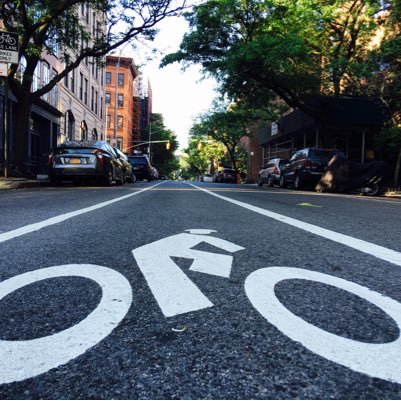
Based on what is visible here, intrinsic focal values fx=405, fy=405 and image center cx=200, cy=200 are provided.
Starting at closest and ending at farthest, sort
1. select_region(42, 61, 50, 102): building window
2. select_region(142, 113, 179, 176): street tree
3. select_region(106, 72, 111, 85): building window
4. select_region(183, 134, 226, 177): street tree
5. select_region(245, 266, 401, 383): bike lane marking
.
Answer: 1. select_region(245, 266, 401, 383): bike lane marking
2. select_region(42, 61, 50, 102): building window
3. select_region(183, 134, 226, 177): street tree
4. select_region(106, 72, 111, 85): building window
5. select_region(142, 113, 179, 176): street tree

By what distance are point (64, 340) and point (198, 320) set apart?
52cm

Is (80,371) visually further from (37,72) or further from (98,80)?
(98,80)

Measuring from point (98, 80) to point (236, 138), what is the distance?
64.8 feet

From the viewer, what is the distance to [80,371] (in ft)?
4.05

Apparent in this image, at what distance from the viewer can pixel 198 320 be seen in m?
1.65

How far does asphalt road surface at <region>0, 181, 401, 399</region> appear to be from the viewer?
3.87ft

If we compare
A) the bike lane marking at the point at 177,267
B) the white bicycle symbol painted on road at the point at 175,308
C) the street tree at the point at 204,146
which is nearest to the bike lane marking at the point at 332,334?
the white bicycle symbol painted on road at the point at 175,308

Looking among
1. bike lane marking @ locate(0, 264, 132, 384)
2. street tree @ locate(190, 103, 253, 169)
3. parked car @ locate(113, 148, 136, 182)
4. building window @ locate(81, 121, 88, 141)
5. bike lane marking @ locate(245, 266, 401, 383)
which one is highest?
street tree @ locate(190, 103, 253, 169)

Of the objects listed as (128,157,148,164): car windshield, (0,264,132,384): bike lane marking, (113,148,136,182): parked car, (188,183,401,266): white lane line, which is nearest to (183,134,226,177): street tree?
(128,157,148,164): car windshield

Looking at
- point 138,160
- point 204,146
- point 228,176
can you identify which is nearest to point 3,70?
point 138,160

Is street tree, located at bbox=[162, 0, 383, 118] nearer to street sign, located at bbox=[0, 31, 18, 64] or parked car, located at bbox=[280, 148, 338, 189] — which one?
parked car, located at bbox=[280, 148, 338, 189]

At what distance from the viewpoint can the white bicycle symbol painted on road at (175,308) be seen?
1.29 metres

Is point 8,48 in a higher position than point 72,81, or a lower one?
lower

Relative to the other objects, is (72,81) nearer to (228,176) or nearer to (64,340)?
(228,176)
